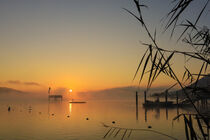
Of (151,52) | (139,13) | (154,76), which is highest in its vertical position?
(139,13)

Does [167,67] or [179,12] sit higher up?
[179,12]

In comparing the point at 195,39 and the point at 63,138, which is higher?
the point at 195,39

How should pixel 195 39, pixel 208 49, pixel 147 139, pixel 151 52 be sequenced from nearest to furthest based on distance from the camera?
pixel 151 52
pixel 208 49
pixel 195 39
pixel 147 139

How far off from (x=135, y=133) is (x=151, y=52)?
90.1 ft

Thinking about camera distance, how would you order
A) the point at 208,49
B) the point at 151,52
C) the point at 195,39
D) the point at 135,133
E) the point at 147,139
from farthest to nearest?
the point at 135,133 → the point at 147,139 → the point at 195,39 → the point at 208,49 → the point at 151,52

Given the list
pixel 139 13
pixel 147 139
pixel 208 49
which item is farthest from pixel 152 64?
pixel 147 139

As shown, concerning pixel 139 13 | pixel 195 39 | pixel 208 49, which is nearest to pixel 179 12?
pixel 139 13

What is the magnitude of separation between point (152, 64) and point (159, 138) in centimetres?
2460

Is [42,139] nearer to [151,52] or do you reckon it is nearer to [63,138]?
[63,138]

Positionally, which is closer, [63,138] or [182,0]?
[182,0]

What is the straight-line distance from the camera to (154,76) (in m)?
3.42

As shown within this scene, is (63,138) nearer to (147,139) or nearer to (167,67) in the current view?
(147,139)

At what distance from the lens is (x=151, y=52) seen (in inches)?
131

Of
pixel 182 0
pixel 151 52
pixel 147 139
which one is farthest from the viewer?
pixel 147 139
